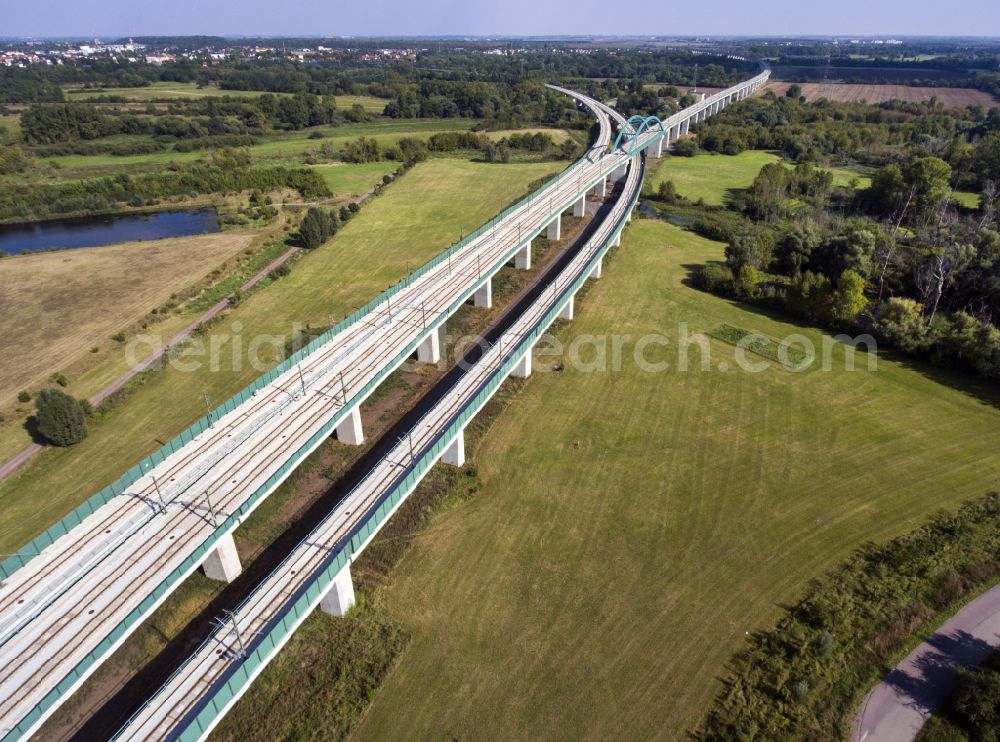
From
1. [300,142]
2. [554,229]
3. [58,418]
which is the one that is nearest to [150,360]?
[58,418]

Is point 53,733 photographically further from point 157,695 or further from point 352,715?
point 352,715

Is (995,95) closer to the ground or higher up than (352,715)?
higher up

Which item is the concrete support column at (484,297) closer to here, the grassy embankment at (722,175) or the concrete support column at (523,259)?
the concrete support column at (523,259)

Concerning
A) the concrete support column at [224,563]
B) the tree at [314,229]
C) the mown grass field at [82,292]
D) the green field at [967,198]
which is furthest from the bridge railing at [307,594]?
the green field at [967,198]

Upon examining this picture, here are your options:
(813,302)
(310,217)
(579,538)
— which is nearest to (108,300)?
(310,217)

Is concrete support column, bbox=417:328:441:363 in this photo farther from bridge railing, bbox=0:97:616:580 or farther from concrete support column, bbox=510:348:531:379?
concrete support column, bbox=510:348:531:379

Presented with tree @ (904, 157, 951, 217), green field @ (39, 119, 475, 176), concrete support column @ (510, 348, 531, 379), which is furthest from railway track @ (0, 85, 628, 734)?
green field @ (39, 119, 475, 176)
